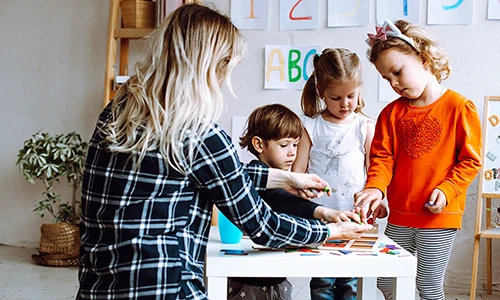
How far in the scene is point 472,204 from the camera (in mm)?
2994

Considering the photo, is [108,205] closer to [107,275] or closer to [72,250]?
[107,275]

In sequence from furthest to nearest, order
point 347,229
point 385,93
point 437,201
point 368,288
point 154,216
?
point 385,93 → point 437,201 → point 368,288 → point 347,229 → point 154,216

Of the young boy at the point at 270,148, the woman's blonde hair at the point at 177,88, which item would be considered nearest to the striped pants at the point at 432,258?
the young boy at the point at 270,148

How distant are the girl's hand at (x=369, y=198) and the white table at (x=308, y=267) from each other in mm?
438

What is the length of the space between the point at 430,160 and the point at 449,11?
136 cm

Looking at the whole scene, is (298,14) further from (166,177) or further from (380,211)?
(166,177)

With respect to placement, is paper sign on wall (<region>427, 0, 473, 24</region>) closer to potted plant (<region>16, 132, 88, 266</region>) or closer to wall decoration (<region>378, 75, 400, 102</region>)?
wall decoration (<region>378, 75, 400, 102</region>)

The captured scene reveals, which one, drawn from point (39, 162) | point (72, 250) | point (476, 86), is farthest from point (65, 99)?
point (476, 86)

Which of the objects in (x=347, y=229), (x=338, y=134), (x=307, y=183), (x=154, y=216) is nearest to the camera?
(x=154, y=216)

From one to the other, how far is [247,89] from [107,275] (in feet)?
6.83

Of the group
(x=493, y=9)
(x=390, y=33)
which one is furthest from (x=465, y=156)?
(x=493, y=9)

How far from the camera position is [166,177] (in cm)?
119

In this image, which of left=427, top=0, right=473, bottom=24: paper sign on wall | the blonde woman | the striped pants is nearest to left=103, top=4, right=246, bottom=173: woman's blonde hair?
the blonde woman

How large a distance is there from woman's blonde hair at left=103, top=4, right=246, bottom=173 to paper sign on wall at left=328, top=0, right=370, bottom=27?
1.84 metres
